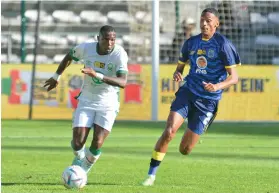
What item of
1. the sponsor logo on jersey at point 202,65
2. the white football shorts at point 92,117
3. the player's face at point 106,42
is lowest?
the white football shorts at point 92,117

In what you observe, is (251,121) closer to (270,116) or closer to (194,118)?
(270,116)

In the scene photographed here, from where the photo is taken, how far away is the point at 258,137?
830 inches

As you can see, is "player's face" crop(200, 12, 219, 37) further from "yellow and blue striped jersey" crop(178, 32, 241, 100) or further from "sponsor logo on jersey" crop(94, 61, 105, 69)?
"sponsor logo on jersey" crop(94, 61, 105, 69)

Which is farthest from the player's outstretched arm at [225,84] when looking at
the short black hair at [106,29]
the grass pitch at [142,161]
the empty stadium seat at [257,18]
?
the empty stadium seat at [257,18]

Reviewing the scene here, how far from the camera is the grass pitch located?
Answer: 1102cm

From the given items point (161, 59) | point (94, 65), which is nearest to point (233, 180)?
point (94, 65)

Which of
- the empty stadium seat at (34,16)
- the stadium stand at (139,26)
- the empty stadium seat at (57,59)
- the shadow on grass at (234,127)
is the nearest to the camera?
the shadow on grass at (234,127)

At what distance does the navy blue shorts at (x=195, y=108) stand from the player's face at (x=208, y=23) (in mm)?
780

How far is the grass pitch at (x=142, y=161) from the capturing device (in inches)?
434

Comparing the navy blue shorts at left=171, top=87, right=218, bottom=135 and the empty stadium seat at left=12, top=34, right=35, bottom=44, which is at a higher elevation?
the empty stadium seat at left=12, top=34, right=35, bottom=44

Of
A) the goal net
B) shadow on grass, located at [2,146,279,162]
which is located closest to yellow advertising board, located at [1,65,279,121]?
the goal net

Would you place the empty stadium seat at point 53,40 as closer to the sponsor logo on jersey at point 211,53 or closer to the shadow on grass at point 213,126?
the shadow on grass at point 213,126

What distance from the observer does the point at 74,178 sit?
408 inches

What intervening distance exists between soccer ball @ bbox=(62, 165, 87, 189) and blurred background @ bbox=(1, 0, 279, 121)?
54.6ft
